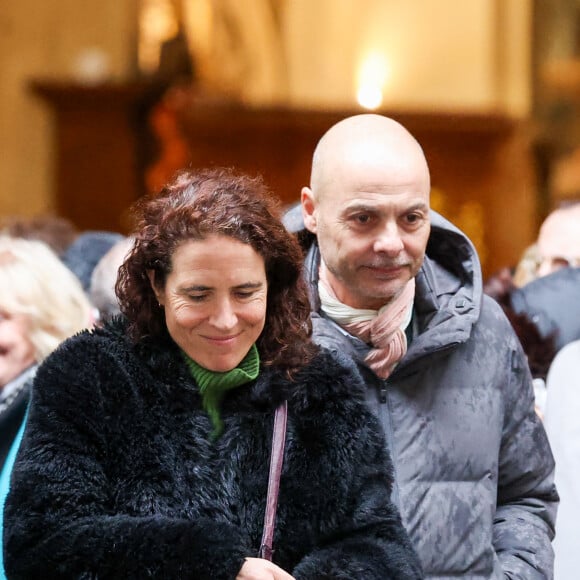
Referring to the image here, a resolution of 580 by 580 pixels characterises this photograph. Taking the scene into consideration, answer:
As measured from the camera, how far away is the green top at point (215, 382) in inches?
80.0

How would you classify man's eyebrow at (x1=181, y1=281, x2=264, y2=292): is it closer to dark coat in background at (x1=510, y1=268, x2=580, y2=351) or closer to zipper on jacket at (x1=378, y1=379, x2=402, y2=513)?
zipper on jacket at (x1=378, y1=379, x2=402, y2=513)

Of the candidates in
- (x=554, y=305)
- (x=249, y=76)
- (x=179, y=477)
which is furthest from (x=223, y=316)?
(x=249, y=76)

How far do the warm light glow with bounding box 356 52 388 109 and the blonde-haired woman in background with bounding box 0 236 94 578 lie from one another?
19.9 ft

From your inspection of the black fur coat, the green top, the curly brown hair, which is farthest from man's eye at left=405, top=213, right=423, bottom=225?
the green top

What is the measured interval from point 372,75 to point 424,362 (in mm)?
6996

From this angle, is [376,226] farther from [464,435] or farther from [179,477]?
[179,477]

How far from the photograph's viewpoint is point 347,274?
2.39 m

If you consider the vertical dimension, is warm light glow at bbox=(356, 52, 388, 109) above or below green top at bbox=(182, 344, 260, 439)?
above

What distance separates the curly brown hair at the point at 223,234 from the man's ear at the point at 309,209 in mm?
320

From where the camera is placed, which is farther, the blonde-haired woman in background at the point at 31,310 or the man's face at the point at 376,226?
the blonde-haired woman in background at the point at 31,310

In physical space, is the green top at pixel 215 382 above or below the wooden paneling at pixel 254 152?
below

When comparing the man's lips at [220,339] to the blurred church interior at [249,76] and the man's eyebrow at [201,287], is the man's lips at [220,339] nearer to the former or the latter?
the man's eyebrow at [201,287]

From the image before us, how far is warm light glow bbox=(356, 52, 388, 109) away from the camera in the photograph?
29.9 ft

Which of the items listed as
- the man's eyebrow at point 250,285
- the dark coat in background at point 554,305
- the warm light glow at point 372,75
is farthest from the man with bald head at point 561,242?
the warm light glow at point 372,75
